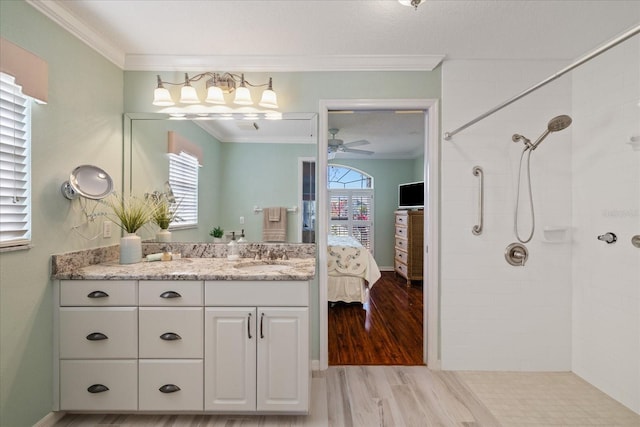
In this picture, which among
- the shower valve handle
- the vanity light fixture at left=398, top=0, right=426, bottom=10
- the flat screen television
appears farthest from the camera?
the flat screen television

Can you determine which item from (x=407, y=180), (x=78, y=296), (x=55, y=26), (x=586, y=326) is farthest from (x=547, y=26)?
(x=407, y=180)

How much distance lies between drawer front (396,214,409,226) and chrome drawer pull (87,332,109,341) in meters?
4.50

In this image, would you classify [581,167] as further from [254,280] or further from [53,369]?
[53,369]

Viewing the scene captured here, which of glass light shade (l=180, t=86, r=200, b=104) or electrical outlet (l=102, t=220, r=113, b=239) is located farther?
glass light shade (l=180, t=86, r=200, b=104)

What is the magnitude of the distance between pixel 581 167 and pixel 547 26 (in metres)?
1.03

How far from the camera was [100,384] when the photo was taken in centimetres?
182

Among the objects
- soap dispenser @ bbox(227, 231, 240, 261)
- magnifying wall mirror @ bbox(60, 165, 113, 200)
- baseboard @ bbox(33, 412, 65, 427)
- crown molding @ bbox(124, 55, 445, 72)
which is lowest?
baseboard @ bbox(33, 412, 65, 427)

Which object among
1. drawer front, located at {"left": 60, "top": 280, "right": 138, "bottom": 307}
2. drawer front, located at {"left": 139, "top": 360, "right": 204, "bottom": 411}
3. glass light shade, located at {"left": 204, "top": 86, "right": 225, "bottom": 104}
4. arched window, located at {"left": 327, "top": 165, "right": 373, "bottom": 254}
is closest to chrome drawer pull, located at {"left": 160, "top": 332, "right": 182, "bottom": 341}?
drawer front, located at {"left": 139, "top": 360, "right": 204, "bottom": 411}

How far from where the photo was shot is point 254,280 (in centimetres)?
184

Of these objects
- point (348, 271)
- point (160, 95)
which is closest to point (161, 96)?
point (160, 95)

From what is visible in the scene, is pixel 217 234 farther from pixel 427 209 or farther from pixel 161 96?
pixel 427 209

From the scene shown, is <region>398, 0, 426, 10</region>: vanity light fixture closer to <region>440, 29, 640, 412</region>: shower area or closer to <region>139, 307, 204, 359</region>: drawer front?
<region>440, 29, 640, 412</region>: shower area

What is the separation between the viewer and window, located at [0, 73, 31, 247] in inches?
60.2

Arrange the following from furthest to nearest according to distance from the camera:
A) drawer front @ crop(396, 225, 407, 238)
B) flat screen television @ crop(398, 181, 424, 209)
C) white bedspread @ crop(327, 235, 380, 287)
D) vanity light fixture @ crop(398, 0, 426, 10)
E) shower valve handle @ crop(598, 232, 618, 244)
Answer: flat screen television @ crop(398, 181, 424, 209) < drawer front @ crop(396, 225, 407, 238) < white bedspread @ crop(327, 235, 380, 287) < shower valve handle @ crop(598, 232, 618, 244) < vanity light fixture @ crop(398, 0, 426, 10)
